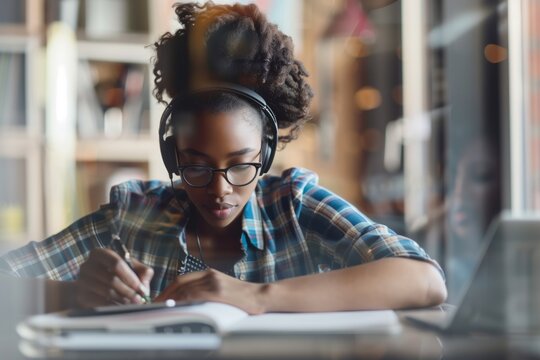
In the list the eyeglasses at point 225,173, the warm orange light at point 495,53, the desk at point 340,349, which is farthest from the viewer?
the warm orange light at point 495,53

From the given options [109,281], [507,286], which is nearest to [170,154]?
[109,281]

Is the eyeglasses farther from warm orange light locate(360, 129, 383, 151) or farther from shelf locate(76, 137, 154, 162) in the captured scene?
warm orange light locate(360, 129, 383, 151)

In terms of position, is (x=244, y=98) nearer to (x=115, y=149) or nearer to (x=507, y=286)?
(x=115, y=149)

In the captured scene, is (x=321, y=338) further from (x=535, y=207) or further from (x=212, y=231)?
(x=535, y=207)

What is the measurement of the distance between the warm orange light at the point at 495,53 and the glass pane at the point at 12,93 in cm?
55

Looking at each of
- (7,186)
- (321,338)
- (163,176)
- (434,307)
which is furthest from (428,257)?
(7,186)

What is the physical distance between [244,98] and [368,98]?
0.24 m

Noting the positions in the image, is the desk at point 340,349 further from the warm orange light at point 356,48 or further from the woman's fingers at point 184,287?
the warm orange light at point 356,48

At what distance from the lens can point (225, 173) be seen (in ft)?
2.24

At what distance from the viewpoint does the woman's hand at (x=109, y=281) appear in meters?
0.69

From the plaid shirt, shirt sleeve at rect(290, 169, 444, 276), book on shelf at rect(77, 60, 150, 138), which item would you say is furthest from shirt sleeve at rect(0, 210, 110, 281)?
shirt sleeve at rect(290, 169, 444, 276)

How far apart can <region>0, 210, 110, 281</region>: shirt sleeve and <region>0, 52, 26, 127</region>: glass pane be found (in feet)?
0.46

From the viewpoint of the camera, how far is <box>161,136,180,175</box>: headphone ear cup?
701 millimetres

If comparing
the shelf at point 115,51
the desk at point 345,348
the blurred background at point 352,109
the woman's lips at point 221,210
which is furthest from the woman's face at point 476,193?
the shelf at point 115,51
